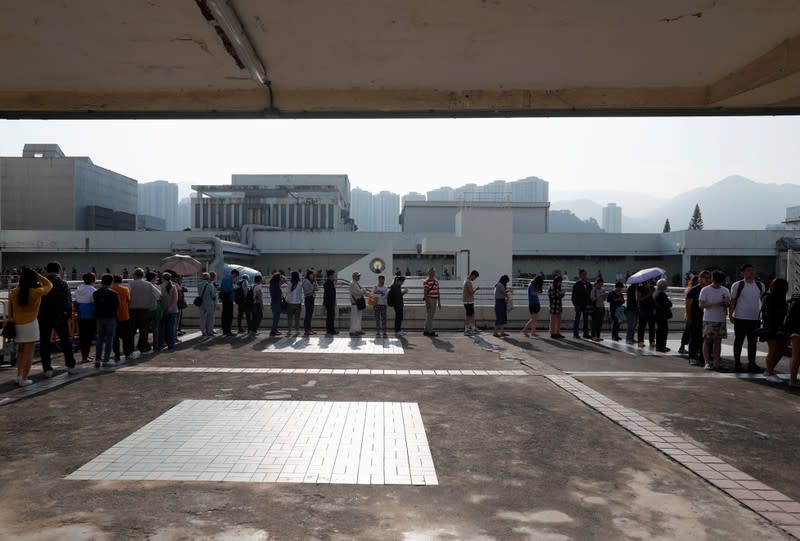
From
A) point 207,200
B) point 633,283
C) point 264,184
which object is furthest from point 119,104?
point 264,184

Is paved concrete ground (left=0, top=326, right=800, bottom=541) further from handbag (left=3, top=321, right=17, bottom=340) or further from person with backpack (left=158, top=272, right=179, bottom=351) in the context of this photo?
person with backpack (left=158, top=272, right=179, bottom=351)

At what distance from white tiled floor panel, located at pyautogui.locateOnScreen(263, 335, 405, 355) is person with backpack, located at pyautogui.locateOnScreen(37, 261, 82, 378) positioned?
4.03m

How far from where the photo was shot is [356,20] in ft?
14.3

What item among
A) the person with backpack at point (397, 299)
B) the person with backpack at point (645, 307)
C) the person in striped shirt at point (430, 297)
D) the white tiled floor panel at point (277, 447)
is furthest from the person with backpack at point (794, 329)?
the person with backpack at point (397, 299)

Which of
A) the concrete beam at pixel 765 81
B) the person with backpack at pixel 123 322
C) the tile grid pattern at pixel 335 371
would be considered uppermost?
the concrete beam at pixel 765 81

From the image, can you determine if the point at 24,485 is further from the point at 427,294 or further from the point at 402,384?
the point at 427,294

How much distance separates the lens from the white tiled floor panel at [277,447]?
4555mm

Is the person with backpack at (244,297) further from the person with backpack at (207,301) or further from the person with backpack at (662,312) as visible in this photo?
the person with backpack at (662,312)

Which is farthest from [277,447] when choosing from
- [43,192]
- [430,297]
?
[43,192]

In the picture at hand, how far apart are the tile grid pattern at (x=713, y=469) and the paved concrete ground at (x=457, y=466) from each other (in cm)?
6

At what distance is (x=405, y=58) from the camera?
5.07 m

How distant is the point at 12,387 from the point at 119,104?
475cm

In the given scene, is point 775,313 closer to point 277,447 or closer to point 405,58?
point 405,58

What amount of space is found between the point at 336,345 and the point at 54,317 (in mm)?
6028
